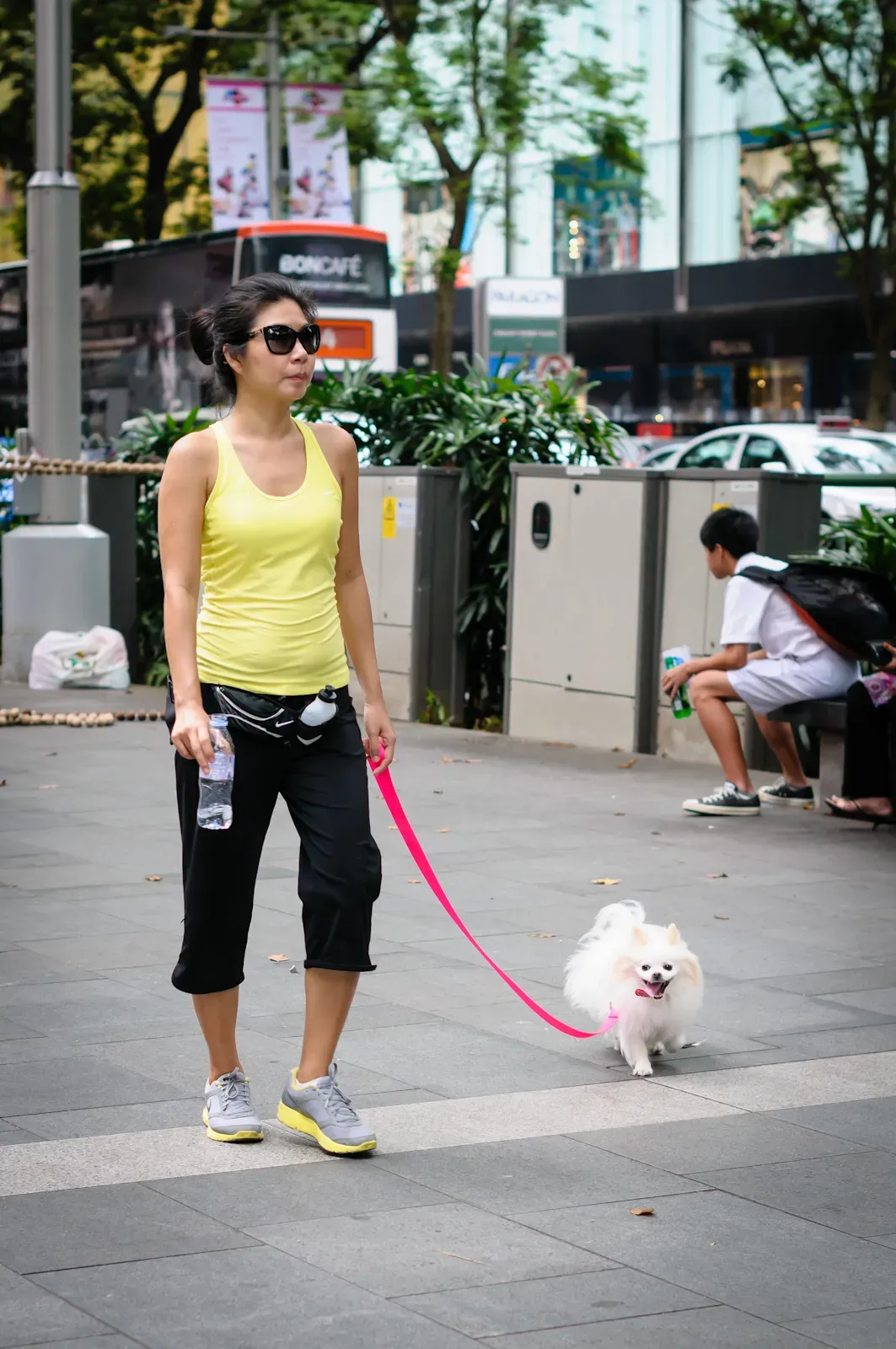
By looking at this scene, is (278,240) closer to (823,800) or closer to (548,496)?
(548,496)

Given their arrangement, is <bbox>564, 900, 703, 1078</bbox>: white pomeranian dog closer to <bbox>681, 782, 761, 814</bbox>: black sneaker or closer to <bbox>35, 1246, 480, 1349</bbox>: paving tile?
<bbox>35, 1246, 480, 1349</bbox>: paving tile

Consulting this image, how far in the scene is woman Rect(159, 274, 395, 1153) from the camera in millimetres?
4344

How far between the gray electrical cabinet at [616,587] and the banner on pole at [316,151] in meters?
17.1

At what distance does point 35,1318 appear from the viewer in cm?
344

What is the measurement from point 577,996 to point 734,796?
155 inches

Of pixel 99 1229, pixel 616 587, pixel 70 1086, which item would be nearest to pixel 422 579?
pixel 616 587

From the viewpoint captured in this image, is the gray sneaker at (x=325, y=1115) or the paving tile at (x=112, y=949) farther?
the paving tile at (x=112, y=949)

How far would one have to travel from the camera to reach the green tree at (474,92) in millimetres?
28094

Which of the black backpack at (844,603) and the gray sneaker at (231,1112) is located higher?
the black backpack at (844,603)

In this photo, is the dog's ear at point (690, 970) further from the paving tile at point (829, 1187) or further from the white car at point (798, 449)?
the white car at point (798, 449)

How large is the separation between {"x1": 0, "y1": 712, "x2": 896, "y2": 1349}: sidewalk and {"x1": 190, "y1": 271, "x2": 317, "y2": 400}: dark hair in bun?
168 cm

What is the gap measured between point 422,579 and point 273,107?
828 inches

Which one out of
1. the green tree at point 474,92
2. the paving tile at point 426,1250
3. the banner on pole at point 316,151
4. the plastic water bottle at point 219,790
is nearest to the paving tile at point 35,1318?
the paving tile at point 426,1250

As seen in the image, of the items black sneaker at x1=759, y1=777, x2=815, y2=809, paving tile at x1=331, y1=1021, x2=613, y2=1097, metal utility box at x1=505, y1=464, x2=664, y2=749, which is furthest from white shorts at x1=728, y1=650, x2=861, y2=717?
paving tile at x1=331, y1=1021, x2=613, y2=1097
